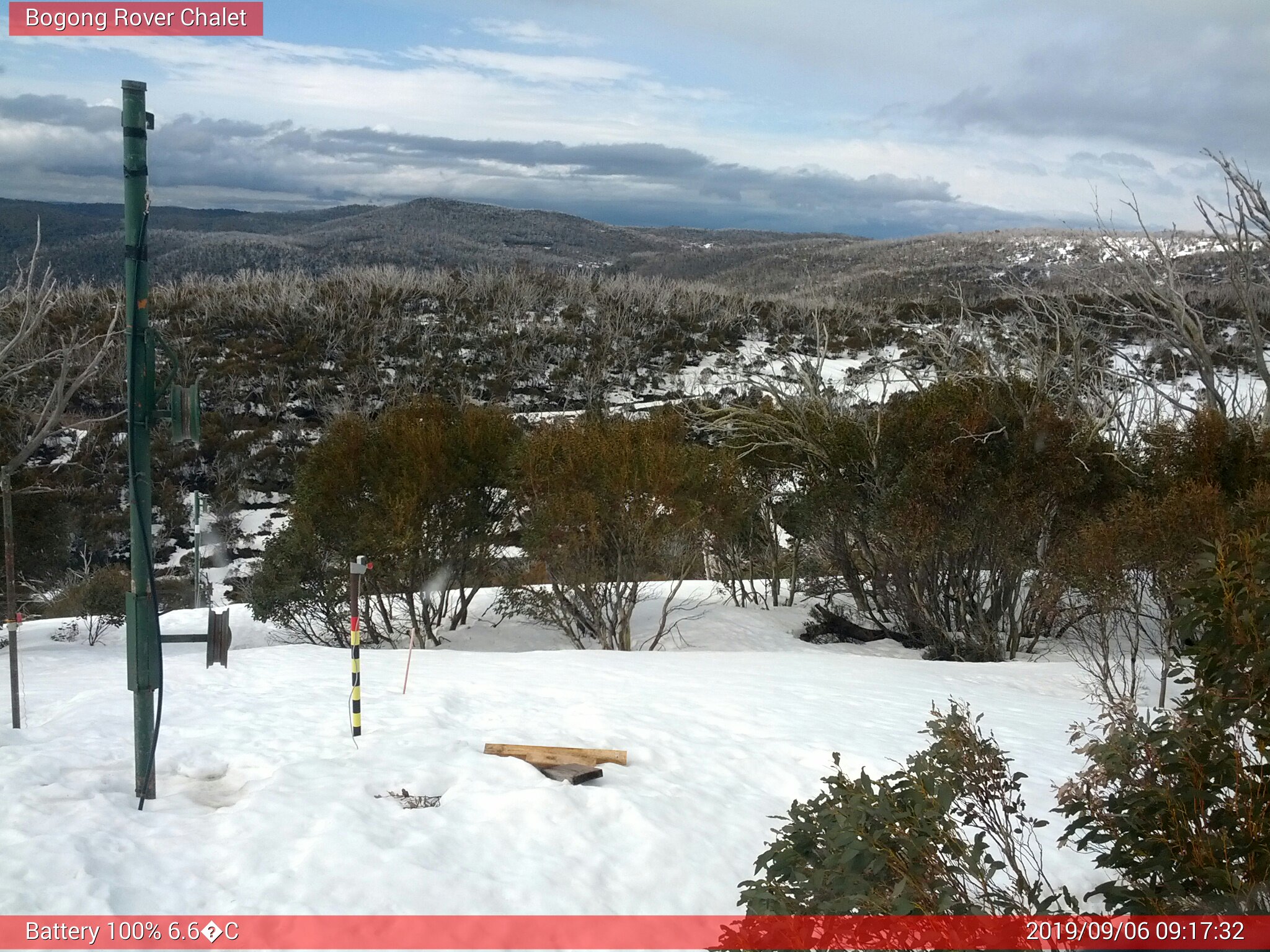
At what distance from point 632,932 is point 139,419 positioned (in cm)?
361

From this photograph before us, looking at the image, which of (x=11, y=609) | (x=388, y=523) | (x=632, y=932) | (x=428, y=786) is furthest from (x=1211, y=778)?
(x=388, y=523)

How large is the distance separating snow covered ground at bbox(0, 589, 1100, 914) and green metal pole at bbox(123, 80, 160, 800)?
23.6 inches

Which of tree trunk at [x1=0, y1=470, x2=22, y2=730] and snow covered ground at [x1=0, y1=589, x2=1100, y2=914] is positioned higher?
tree trunk at [x1=0, y1=470, x2=22, y2=730]

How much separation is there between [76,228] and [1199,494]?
9885 centimetres

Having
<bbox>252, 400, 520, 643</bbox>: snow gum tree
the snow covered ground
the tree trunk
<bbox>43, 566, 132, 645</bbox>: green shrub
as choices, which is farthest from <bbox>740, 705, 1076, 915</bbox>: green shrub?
<bbox>43, 566, 132, 645</bbox>: green shrub

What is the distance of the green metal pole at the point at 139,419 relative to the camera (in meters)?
4.95

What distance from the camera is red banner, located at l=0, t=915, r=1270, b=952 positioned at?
275 cm

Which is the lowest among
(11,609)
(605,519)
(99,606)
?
(99,606)

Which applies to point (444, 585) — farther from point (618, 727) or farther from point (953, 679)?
point (618, 727)

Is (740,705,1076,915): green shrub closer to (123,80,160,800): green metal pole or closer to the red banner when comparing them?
the red banner

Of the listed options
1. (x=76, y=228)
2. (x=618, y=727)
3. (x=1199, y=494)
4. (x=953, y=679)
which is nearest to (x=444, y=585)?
(x=953, y=679)

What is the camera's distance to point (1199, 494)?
37.6ft

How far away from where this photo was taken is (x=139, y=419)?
5.07m

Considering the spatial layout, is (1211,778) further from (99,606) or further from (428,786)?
(99,606)
